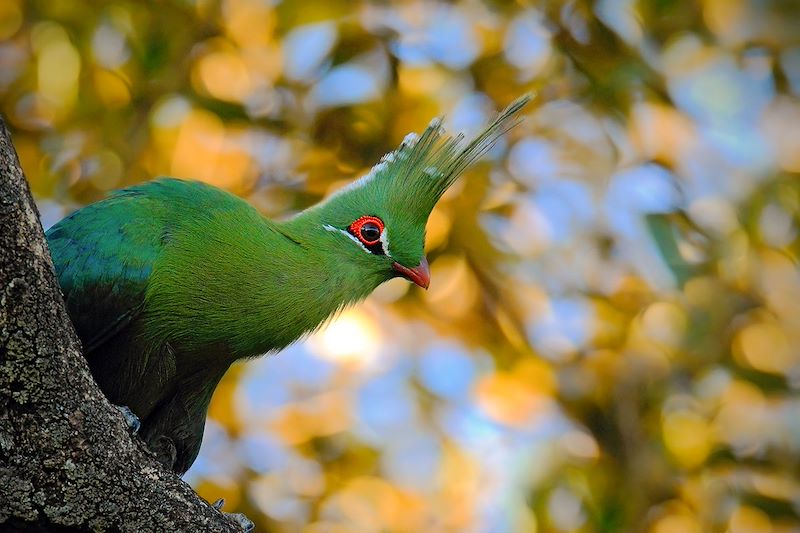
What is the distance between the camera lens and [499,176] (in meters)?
4.54

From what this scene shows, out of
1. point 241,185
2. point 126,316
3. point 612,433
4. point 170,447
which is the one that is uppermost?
point 241,185

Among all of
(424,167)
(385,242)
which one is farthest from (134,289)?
(424,167)

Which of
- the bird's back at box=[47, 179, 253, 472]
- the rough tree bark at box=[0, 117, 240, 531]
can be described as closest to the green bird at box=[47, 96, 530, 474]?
the bird's back at box=[47, 179, 253, 472]

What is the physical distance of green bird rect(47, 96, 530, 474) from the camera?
276cm

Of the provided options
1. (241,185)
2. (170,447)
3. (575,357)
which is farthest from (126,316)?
(575,357)

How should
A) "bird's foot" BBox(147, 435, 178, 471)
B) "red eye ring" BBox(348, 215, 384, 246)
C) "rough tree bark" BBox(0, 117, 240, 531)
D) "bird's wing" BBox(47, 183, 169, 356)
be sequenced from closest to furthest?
"rough tree bark" BBox(0, 117, 240, 531) < "bird's wing" BBox(47, 183, 169, 356) < "bird's foot" BBox(147, 435, 178, 471) < "red eye ring" BBox(348, 215, 384, 246)

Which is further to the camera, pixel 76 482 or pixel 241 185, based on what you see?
pixel 241 185

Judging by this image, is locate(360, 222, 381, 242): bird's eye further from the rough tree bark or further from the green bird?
the rough tree bark

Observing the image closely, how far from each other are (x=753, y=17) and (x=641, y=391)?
5.87 feet

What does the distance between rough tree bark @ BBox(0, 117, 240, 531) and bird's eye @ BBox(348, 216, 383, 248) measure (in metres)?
1.11

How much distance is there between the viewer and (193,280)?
2.78m

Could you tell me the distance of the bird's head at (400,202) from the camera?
316 centimetres

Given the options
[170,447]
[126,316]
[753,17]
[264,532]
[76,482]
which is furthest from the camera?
[753,17]

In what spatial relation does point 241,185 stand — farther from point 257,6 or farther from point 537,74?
point 537,74
